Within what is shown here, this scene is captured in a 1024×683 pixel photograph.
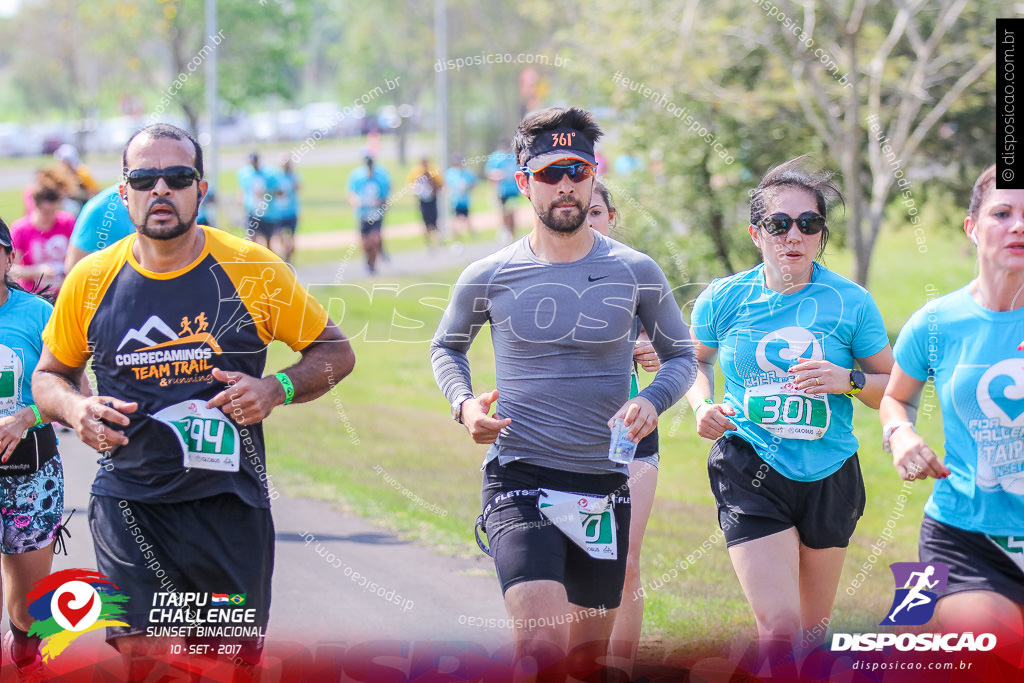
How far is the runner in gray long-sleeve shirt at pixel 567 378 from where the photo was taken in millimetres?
4109

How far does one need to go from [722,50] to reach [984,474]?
43.2 ft

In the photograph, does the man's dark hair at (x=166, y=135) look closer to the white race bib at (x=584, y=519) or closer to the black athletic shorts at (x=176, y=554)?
the black athletic shorts at (x=176, y=554)

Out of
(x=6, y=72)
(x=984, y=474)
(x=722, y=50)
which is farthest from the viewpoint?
(x=6, y=72)

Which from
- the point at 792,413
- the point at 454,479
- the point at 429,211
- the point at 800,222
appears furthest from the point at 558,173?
the point at 429,211

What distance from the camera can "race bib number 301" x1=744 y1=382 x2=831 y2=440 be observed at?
455 cm

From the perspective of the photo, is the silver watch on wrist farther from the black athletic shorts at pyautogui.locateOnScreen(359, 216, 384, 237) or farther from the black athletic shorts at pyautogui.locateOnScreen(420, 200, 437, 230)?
the black athletic shorts at pyautogui.locateOnScreen(420, 200, 437, 230)

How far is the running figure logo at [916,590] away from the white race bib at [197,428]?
232 cm

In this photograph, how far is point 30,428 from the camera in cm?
477

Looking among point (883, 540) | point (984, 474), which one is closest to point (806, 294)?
point (984, 474)

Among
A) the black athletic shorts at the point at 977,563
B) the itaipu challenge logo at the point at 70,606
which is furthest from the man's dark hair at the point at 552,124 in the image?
the itaipu challenge logo at the point at 70,606

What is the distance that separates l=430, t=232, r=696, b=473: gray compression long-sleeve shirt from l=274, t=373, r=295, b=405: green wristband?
57cm

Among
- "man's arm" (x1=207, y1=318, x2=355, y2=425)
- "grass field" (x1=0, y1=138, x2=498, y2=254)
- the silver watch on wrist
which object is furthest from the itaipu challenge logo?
"grass field" (x1=0, y1=138, x2=498, y2=254)

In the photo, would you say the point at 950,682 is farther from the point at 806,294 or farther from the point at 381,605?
the point at 381,605

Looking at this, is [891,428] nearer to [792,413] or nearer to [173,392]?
[792,413]
